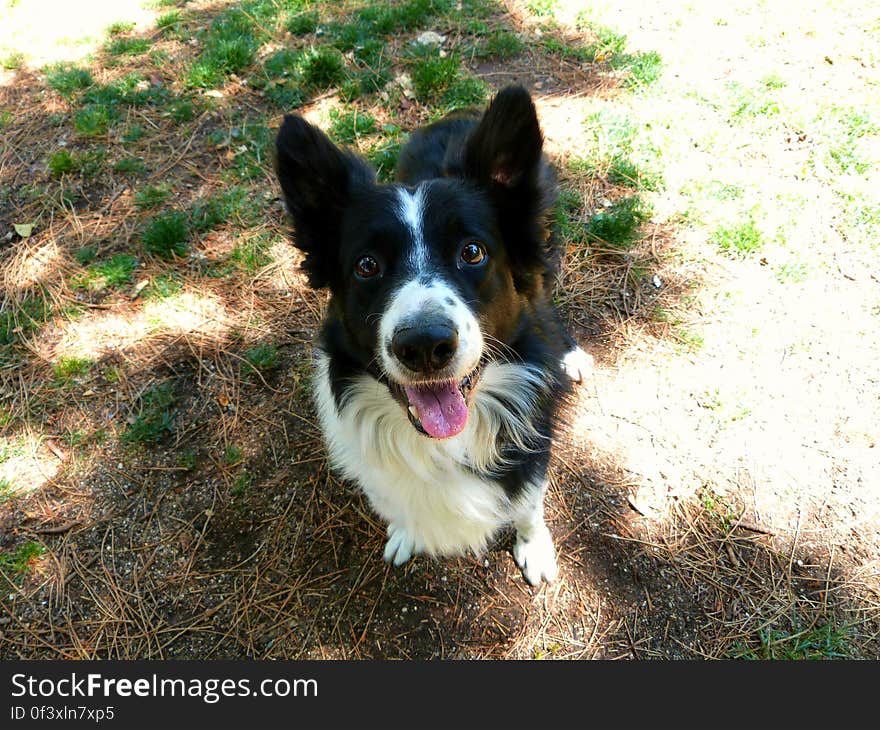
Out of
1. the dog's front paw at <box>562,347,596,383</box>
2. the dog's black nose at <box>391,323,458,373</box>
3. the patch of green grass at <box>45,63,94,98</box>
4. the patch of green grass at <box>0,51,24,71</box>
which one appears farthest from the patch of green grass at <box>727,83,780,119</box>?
the patch of green grass at <box>0,51,24,71</box>

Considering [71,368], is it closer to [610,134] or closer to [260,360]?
[260,360]

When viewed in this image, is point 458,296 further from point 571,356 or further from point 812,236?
point 812,236

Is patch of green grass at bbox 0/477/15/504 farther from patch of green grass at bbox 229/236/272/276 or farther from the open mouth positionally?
the open mouth

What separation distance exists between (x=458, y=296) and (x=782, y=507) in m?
2.21

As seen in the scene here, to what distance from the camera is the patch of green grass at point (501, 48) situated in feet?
17.2

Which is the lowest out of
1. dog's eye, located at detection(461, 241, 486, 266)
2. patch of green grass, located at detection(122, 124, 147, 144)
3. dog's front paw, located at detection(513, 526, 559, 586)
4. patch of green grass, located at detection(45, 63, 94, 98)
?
dog's front paw, located at detection(513, 526, 559, 586)

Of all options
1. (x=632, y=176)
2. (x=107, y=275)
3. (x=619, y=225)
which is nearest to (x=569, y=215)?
(x=619, y=225)

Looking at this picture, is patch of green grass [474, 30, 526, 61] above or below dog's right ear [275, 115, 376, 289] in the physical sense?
below

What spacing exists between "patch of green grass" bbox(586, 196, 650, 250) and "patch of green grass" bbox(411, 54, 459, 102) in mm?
1960

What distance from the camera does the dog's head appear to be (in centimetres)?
191

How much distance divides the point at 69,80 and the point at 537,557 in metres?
6.01

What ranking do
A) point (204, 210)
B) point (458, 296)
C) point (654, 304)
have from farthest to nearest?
point (204, 210) < point (654, 304) < point (458, 296)

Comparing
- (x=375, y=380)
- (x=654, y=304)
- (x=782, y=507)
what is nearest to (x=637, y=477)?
(x=782, y=507)

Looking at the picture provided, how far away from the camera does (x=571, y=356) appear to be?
3.41m
